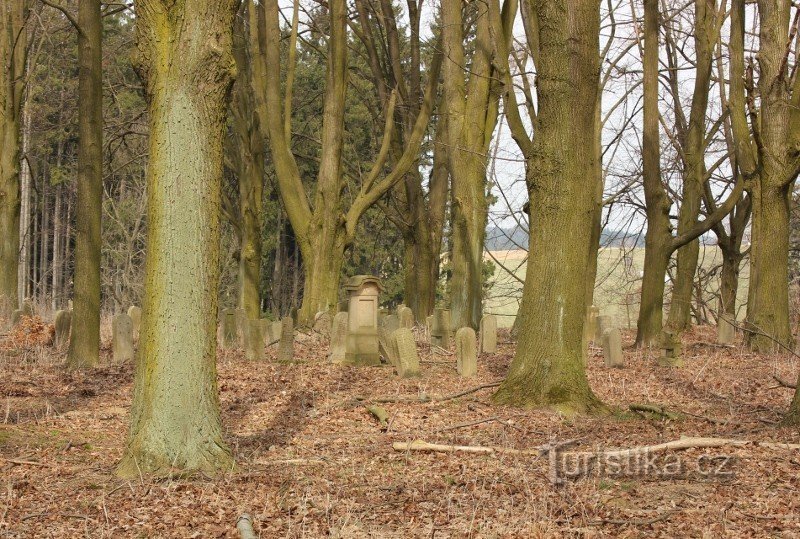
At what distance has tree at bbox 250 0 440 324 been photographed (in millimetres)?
16797

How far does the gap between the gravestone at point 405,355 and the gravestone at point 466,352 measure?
0.56m

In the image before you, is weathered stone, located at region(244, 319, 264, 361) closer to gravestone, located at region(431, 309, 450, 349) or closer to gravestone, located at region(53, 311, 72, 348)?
gravestone, located at region(431, 309, 450, 349)

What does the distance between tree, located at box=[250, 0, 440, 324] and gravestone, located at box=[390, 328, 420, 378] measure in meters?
4.77

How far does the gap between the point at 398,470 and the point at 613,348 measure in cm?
725

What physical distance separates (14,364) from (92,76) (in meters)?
4.19

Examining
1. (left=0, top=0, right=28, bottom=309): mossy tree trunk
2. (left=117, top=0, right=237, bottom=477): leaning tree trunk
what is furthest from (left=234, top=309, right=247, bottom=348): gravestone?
(left=117, top=0, right=237, bottom=477): leaning tree trunk

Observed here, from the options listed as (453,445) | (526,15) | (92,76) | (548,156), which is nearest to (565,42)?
(548,156)

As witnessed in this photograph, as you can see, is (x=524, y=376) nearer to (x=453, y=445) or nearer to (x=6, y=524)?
(x=453, y=445)

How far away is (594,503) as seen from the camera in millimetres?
5703

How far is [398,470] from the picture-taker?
22.9 feet

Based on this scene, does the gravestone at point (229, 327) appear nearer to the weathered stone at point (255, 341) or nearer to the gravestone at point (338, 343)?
the weathered stone at point (255, 341)

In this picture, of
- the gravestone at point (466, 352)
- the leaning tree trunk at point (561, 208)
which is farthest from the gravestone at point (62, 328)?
the leaning tree trunk at point (561, 208)

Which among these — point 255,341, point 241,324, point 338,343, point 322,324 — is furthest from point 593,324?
point 255,341

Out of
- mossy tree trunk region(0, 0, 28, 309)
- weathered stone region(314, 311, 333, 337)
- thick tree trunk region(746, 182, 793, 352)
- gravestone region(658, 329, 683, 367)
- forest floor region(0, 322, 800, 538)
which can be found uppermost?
mossy tree trunk region(0, 0, 28, 309)
